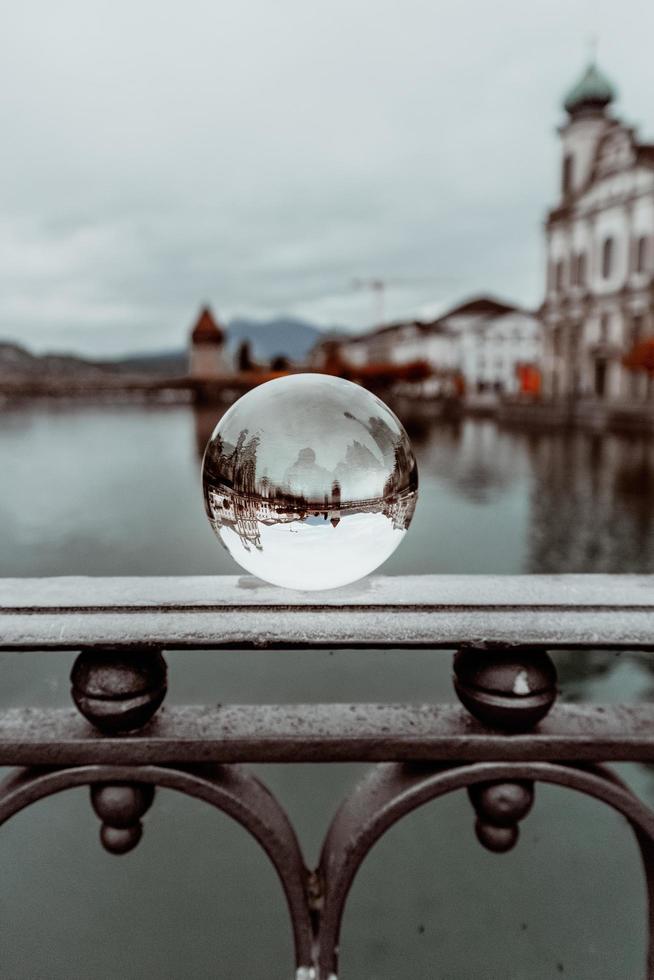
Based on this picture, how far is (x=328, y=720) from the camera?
48.9 inches

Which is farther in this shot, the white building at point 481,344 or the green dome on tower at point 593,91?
the white building at point 481,344

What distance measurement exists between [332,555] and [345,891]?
575 mm

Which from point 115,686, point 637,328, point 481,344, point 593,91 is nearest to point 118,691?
point 115,686

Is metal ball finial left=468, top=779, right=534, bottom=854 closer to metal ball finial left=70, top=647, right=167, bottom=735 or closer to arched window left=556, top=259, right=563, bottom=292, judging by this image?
metal ball finial left=70, top=647, right=167, bottom=735

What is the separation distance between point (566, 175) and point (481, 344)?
42840mm

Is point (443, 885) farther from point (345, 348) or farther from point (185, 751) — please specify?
point (345, 348)

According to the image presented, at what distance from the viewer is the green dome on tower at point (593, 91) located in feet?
152

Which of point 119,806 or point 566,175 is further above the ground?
point 566,175

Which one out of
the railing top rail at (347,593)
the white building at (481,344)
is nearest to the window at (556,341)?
the white building at (481,344)

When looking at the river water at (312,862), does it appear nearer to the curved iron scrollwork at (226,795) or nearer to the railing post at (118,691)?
the curved iron scrollwork at (226,795)

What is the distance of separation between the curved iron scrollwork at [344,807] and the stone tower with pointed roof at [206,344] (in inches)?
4126

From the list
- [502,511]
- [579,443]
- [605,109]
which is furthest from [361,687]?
[605,109]

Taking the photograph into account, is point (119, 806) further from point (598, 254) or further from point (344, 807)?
point (598, 254)

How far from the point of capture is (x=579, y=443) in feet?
89.9
